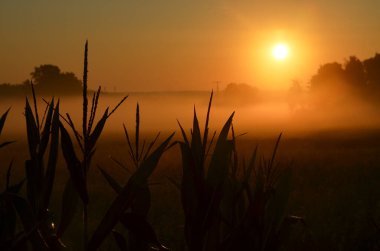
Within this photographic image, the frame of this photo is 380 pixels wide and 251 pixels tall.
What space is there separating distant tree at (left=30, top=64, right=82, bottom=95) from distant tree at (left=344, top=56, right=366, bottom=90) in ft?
254

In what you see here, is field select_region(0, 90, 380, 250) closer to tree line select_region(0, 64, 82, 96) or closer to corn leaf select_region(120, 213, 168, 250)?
corn leaf select_region(120, 213, 168, 250)

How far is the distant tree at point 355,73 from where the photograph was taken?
87.2 m

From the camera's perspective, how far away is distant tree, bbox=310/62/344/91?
88.8 meters

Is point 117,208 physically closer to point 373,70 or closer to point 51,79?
point 373,70

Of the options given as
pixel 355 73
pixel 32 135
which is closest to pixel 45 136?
pixel 32 135

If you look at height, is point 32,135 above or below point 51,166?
above

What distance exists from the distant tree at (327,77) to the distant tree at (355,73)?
1.20 metres

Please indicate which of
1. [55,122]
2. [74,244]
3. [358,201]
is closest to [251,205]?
[55,122]

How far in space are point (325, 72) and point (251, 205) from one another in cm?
9625

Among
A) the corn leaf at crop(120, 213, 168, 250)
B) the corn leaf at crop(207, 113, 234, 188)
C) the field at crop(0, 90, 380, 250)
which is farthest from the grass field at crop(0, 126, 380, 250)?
the corn leaf at crop(120, 213, 168, 250)

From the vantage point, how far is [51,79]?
133875 mm

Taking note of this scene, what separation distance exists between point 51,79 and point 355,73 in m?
83.7

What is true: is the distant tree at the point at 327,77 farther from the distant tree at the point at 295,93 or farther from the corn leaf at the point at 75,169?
the corn leaf at the point at 75,169

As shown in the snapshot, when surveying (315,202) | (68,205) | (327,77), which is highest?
(327,77)
